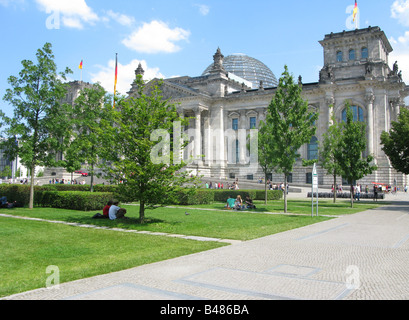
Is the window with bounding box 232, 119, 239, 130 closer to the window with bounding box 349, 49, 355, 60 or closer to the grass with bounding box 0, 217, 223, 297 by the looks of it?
the window with bounding box 349, 49, 355, 60

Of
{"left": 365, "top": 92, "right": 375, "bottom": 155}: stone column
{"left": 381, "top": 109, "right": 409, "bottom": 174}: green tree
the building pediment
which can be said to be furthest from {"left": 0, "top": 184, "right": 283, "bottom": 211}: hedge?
the building pediment

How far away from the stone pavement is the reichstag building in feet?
146

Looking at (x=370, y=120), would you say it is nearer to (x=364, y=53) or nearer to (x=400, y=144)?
(x=364, y=53)

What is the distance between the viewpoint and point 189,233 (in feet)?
43.2

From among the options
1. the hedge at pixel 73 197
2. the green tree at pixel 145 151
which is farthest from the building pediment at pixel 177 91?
the green tree at pixel 145 151

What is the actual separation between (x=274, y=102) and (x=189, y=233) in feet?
44.2

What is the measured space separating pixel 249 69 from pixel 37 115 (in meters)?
79.0

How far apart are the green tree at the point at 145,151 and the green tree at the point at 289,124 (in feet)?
32.2

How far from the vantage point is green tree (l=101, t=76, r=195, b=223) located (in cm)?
1470

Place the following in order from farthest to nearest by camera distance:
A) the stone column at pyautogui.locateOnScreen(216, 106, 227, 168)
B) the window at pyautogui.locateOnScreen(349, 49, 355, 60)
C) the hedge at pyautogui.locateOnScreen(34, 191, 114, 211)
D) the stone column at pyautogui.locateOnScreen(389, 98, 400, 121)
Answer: the stone column at pyautogui.locateOnScreen(216, 106, 227, 168) → the window at pyautogui.locateOnScreen(349, 49, 355, 60) → the stone column at pyautogui.locateOnScreen(389, 98, 400, 121) → the hedge at pyautogui.locateOnScreen(34, 191, 114, 211)

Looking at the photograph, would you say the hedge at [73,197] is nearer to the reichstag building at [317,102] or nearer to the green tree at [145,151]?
the green tree at [145,151]

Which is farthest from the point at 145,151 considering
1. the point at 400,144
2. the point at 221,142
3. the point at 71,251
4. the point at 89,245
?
the point at 221,142

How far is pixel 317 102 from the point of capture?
62062mm
